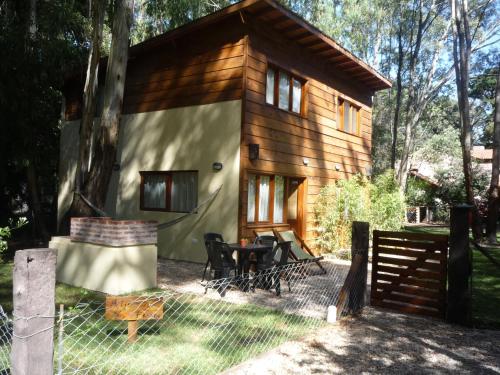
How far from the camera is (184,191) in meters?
10.0

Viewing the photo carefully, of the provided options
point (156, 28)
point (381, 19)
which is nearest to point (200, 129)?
point (156, 28)

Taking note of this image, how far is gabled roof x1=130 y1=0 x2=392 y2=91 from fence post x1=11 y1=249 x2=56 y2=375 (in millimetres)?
7412

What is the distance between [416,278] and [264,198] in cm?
461

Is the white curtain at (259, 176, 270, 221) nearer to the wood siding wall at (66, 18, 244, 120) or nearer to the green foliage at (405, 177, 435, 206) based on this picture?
the wood siding wall at (66, 18, 244, 120)

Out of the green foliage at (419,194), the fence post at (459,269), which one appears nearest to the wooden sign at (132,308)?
the fence post at (459,269)

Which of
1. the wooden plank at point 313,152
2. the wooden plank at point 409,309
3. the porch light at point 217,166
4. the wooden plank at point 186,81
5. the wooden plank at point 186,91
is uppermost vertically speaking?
the wooden plank at point 186,81

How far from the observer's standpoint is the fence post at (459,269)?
5152mm

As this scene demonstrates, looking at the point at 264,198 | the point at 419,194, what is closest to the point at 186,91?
the point at 264,198

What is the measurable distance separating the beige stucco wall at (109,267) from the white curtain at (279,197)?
13.1 feet

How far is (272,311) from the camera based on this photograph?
219 inches

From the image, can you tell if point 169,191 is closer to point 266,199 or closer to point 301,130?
point 266,199

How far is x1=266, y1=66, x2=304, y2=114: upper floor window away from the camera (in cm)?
979

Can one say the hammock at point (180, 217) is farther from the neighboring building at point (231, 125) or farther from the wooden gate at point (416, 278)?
the wooden gate at point (416, 278)

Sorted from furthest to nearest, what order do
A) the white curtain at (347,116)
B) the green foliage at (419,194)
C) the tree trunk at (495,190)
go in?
the green foliage at (419,194) → the tree trunk at (495,190) → the white curtain at (347,116)
